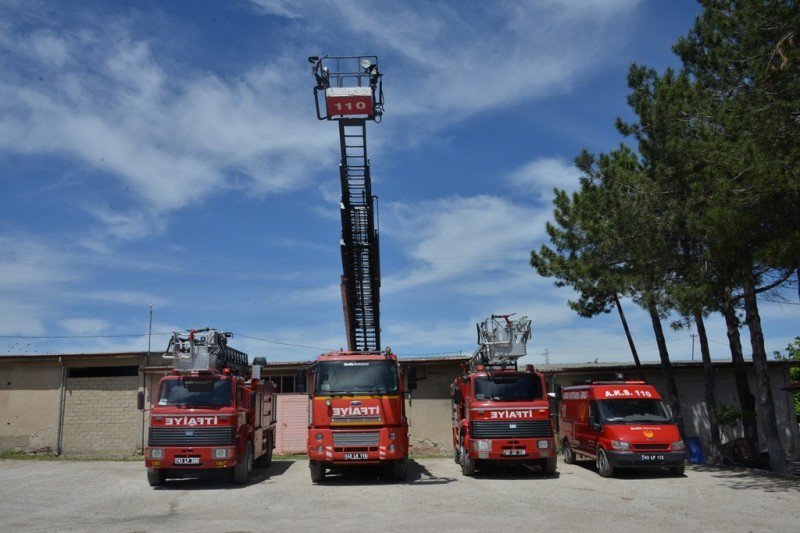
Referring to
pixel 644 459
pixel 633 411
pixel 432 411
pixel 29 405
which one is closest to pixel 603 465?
pixel 644 459

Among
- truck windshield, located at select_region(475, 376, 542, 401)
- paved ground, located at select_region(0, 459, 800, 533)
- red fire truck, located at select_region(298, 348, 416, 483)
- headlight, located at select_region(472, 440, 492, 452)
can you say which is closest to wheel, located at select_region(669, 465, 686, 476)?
paved ground, located at select_region(0, 459, 800, 533)

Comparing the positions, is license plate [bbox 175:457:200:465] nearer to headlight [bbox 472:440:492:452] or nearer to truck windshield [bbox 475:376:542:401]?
headlight [bbox 472:440:492:452]

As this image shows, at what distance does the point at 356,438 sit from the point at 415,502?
Answer: 251 centimetres

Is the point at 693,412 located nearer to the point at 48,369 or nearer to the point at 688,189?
the point at 688,189

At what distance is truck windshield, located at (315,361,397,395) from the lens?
1390 centimetres

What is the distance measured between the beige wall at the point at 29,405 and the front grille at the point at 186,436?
1168 centimetres

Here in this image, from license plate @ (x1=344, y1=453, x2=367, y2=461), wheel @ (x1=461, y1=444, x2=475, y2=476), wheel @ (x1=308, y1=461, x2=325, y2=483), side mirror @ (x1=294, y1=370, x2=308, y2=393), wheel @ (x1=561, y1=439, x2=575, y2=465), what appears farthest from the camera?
wheel @ (x1=561, y1=439, x2=575, y2=465)

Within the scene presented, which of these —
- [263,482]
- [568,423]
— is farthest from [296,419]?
[568,423]

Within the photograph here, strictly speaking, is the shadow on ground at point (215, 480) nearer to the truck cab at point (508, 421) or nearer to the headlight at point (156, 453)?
the headlight at point (156, 453)

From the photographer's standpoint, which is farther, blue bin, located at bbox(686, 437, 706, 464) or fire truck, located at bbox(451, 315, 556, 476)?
blue bin, located at bbox(686, 437, 706, 464)

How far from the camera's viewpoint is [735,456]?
758 inches

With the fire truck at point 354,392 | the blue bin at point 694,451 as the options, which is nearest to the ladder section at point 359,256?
the fire truck at point 354,392

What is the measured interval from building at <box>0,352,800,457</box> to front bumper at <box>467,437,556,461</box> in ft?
26.3

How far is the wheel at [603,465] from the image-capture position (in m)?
14.7
